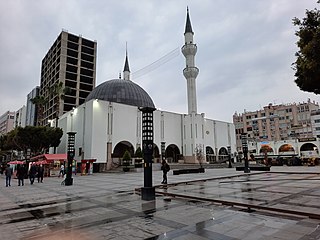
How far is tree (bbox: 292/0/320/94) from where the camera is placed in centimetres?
533

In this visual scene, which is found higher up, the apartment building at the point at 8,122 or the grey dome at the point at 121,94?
the apartment building at the point at 8,122

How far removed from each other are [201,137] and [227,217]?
138 feet

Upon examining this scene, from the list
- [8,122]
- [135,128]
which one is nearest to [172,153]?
[135,128]

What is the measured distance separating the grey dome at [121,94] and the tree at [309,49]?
131 feet

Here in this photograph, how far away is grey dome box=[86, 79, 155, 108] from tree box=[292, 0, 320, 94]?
131 feet

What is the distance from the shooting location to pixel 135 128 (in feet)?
129

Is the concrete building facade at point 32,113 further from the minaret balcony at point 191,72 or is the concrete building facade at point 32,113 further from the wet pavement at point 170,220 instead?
the wet pavement at point 170,220

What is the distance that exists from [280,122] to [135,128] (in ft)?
170

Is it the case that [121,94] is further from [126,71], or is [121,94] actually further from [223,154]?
[223,154]

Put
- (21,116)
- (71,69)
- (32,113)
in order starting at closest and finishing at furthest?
(71,69) → (32,113) → (21,116)

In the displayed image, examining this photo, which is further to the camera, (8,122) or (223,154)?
(8,122)

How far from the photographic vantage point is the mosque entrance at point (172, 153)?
4794 centimetres

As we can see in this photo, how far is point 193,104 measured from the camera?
150 ft

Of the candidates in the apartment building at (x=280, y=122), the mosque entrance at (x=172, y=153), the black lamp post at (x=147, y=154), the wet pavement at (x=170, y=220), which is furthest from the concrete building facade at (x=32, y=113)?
the wet pavement at (x=170, y=220)
